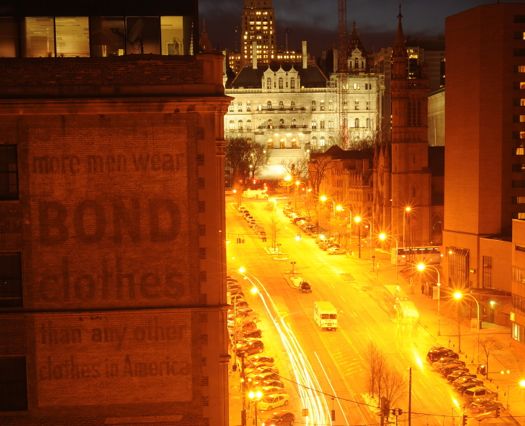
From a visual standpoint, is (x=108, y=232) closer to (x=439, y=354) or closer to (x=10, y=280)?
(x=10, y=280)

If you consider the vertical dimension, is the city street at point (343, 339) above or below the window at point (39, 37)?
below

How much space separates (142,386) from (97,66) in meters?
7.62

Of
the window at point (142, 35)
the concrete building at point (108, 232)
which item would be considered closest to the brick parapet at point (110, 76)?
the concrete building at point (108, 232)

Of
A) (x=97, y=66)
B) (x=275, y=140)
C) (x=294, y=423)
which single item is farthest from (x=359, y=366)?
(x=275, y=140)

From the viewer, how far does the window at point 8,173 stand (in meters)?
17.5

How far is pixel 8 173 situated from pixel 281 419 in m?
18.4

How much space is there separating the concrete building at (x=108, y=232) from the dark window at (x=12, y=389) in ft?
0.11

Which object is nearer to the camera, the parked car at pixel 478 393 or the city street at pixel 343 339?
the city street at pixel 343 339

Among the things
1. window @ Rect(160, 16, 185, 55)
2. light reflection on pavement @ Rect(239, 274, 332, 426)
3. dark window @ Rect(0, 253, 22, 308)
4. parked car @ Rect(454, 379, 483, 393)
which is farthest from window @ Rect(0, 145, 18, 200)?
parked car @ Rect(454, 379, 483, 393)

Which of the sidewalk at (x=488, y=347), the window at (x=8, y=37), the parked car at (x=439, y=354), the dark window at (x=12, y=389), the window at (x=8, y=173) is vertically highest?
the window at (x=8, y=37)

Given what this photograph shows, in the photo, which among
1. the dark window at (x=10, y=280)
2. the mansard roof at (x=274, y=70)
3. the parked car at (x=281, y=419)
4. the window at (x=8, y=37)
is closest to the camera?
the window at (x=8, y=37)

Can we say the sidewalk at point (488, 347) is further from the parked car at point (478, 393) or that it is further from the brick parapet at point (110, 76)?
the brick parapet at point (110, 76)

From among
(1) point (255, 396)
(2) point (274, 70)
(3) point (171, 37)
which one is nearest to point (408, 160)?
(1) point (255, 396)

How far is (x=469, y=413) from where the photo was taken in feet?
109
